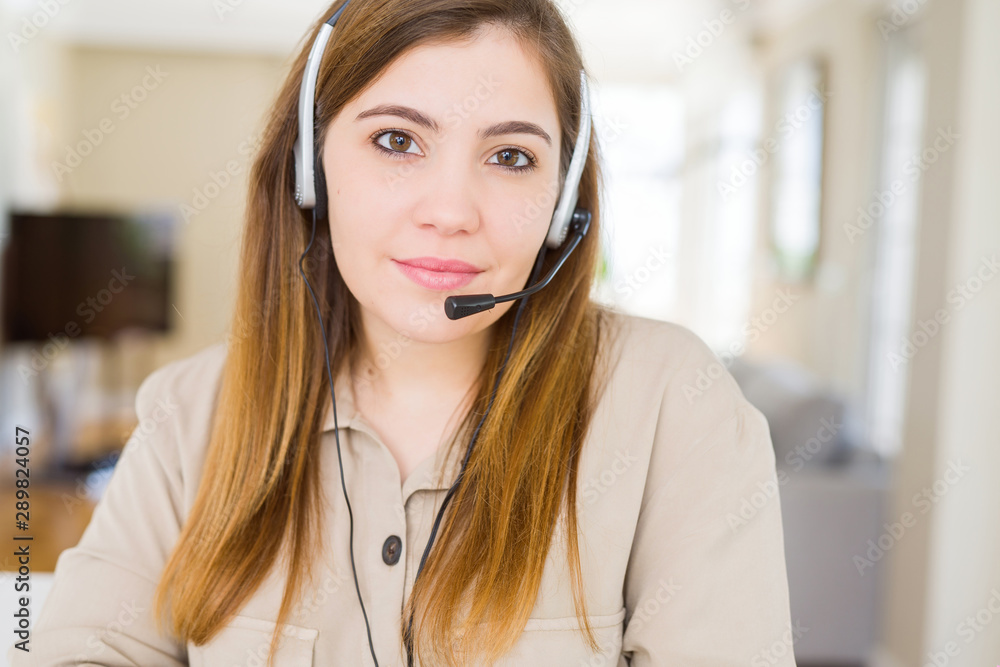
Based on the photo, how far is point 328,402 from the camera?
989mm

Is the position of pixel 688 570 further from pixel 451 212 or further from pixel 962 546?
pixel 962 546

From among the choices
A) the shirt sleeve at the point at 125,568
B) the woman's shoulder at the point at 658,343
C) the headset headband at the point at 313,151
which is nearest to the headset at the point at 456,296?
the headset headband at the point at 313,151

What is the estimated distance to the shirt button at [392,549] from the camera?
0.87 m

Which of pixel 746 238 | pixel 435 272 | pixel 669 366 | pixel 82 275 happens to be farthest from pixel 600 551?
pixel 746 238

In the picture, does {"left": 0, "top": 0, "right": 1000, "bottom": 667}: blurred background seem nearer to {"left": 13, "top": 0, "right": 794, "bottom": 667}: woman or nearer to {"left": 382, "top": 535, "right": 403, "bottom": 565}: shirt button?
{"left": 13, "top": 0, "right": 794, "bottom": 667}: woman

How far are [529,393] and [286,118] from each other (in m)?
0.46

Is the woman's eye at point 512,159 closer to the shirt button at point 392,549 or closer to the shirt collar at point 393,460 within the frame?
the shirt collar at point 393,460

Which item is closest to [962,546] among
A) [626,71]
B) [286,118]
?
[286,118]

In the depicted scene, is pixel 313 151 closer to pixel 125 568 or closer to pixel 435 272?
pixel 435 272

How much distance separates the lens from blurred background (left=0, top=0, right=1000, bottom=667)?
74.0 inches

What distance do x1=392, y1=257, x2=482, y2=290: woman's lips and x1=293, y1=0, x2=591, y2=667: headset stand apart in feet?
0.12

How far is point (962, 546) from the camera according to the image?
190 cm

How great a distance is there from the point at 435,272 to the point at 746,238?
450cm

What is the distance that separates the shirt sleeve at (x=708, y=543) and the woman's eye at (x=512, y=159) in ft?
0.98
